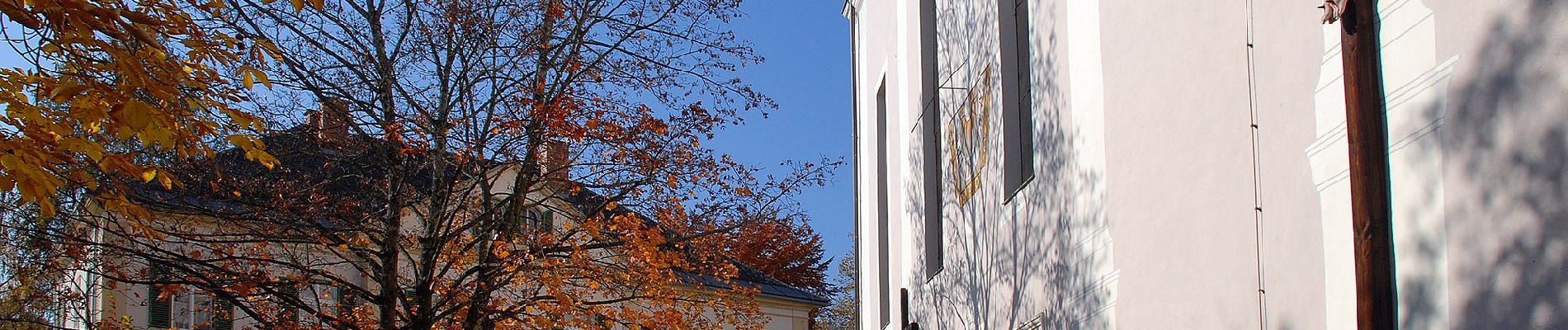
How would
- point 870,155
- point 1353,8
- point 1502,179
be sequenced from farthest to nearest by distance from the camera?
point 870,155 < point 1353,8 < point 1502,179

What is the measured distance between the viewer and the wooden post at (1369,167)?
5.50 meters

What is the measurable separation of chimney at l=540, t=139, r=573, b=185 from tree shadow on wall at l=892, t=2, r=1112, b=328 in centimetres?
466

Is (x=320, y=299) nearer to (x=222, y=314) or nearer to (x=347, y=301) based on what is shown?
(x=222, y=314)

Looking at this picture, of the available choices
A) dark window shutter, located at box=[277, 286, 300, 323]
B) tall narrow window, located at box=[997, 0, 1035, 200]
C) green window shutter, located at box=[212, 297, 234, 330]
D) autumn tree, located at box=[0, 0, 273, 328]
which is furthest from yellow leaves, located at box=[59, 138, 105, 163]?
green window shutter, located at box=[212, 297, 234, 330]

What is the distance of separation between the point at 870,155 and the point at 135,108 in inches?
564

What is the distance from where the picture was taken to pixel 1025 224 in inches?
429

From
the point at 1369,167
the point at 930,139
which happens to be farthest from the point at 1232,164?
the point at 930,139

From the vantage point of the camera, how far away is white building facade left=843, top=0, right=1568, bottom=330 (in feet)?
15.5

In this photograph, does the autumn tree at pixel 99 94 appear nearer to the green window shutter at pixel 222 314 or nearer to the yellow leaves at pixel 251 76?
the yellow leaves at pixel 251 76

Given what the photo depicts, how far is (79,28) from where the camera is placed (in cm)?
727

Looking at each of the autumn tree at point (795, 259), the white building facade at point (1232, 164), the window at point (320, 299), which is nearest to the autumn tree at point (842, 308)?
the autumn tree at point (795, 259)

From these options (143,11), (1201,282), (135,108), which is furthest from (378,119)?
(1201,282)

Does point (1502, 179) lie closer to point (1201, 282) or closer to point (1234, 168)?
point (1234, 168)

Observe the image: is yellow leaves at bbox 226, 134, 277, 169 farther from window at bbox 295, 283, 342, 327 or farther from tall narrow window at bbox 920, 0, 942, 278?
window at bbox 295, 283, 342, 327
